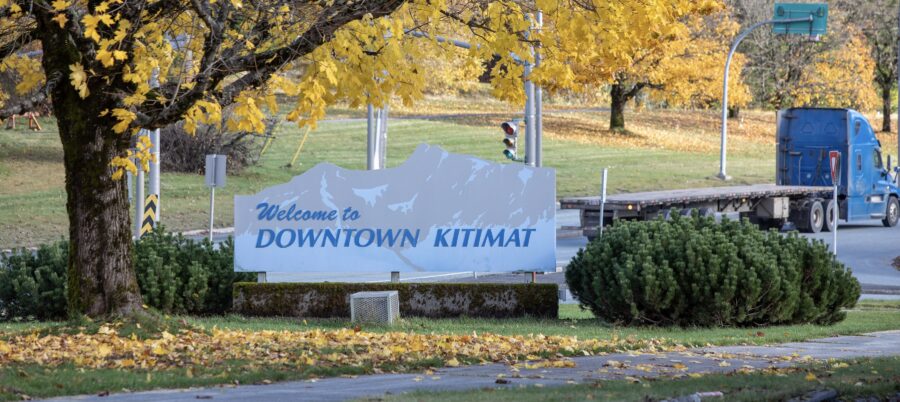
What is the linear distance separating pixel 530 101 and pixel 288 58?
17080 mm

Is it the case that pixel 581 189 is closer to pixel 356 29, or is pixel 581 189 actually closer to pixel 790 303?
pixel 790 303

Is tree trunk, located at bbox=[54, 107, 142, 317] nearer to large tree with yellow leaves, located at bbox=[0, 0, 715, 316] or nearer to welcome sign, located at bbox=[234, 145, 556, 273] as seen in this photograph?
large tree with yellow leaves, located at bbox=[0, 0, 715, 316]

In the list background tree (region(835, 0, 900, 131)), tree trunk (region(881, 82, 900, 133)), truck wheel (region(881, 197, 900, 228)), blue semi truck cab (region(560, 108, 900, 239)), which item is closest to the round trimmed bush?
blue semi truck cab (region(560, 108, 900, 239))

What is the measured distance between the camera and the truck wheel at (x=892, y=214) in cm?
3806

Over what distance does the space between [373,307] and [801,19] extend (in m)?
25.7

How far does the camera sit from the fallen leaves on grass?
1138 centimetres

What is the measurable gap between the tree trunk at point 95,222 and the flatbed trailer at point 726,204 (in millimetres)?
16289

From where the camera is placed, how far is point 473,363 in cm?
1187

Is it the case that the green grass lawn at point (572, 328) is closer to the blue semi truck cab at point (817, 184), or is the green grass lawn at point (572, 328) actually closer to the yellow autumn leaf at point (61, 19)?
the yellow autumn leaf at point (61, 19)

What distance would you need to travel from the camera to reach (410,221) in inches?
702

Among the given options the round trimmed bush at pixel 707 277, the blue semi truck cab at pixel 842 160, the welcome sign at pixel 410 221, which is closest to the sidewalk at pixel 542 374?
the round trimmed bush at pixel 707 277

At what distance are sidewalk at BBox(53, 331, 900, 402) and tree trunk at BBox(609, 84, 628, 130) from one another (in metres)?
48.8

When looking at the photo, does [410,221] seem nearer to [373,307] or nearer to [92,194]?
[373,307]

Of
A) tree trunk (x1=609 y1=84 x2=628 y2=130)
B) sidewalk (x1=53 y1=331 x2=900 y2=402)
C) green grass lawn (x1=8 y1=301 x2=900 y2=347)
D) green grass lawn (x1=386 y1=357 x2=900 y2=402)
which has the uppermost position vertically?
tree trunk (x1=609 y1=84 x2=628 y2=130)
